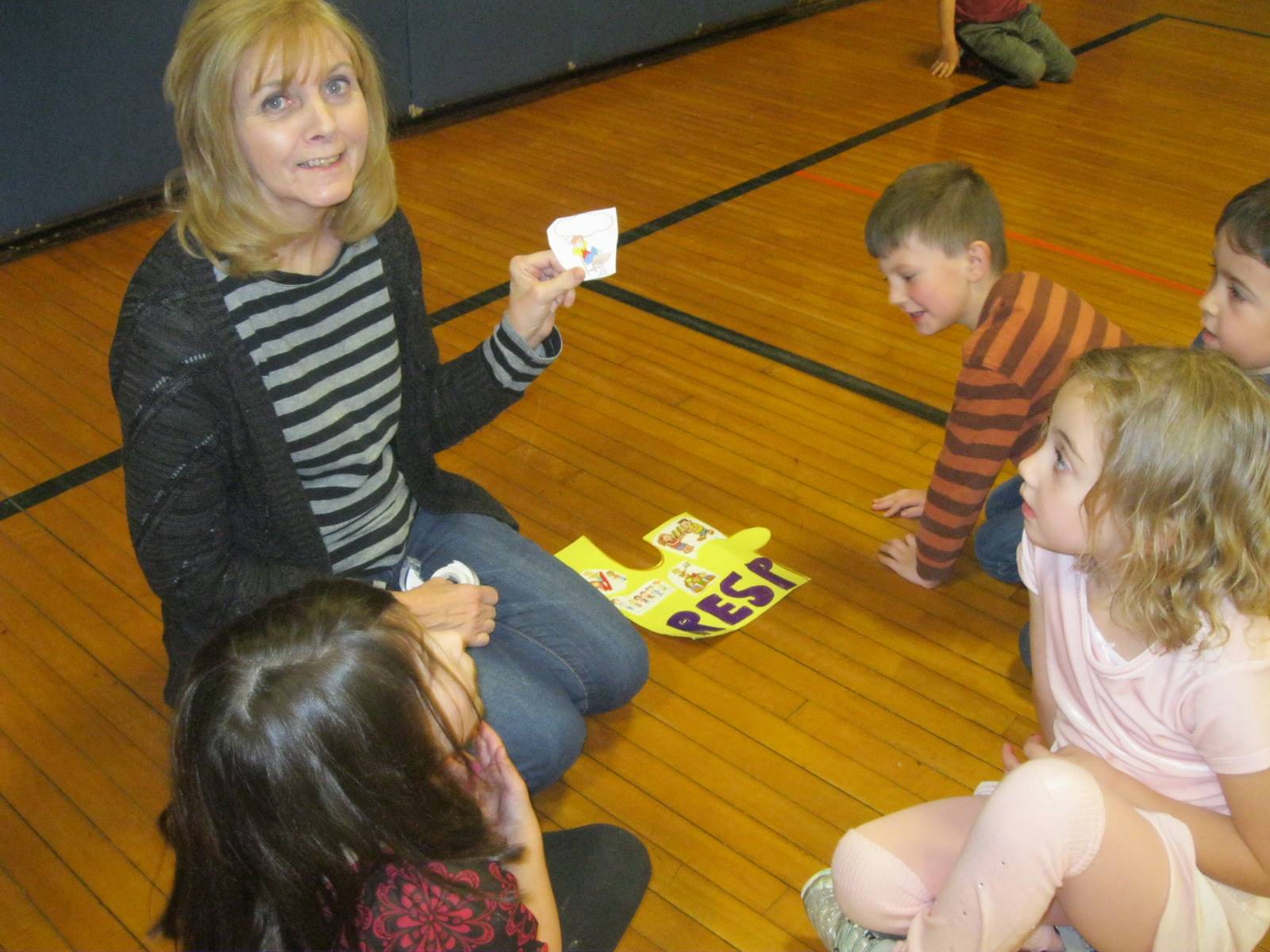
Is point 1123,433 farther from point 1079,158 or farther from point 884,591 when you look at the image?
point 1079,158

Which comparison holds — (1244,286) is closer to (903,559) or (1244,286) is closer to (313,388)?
(903,559)

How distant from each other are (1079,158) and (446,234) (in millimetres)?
2846

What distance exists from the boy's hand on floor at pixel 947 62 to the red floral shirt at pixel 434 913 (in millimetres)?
5615

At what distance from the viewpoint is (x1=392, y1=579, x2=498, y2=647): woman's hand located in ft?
5.88

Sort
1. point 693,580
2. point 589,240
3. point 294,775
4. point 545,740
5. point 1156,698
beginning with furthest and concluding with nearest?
point 693,580 < point 589,240 < point 545,740 < point 1156,698 < point 294,775

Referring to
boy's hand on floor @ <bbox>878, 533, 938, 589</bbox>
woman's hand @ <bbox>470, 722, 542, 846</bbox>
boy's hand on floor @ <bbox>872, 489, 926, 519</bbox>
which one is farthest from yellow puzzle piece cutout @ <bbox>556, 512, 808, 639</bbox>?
woman's hand @ <bbox>470, 722, 542, 846</bbox>

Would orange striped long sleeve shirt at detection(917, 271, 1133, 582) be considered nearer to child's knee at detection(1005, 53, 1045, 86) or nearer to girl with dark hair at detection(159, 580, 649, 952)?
girl with dark hair at detection(159, 580, 649, 952)

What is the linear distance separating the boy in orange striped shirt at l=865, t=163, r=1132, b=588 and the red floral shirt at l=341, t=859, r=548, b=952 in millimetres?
1445

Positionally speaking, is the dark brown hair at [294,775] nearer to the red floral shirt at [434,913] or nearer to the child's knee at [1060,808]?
the red floral shirt at [434,913]

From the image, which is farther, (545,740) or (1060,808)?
(545,740)

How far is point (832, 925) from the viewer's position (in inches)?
66.8

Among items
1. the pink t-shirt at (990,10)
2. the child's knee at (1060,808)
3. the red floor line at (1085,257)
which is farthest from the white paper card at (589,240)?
the pink t-shirt at (990,10)

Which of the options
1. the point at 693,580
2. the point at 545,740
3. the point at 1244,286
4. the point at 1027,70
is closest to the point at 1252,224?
the point at 1244,286

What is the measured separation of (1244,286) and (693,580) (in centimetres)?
122
